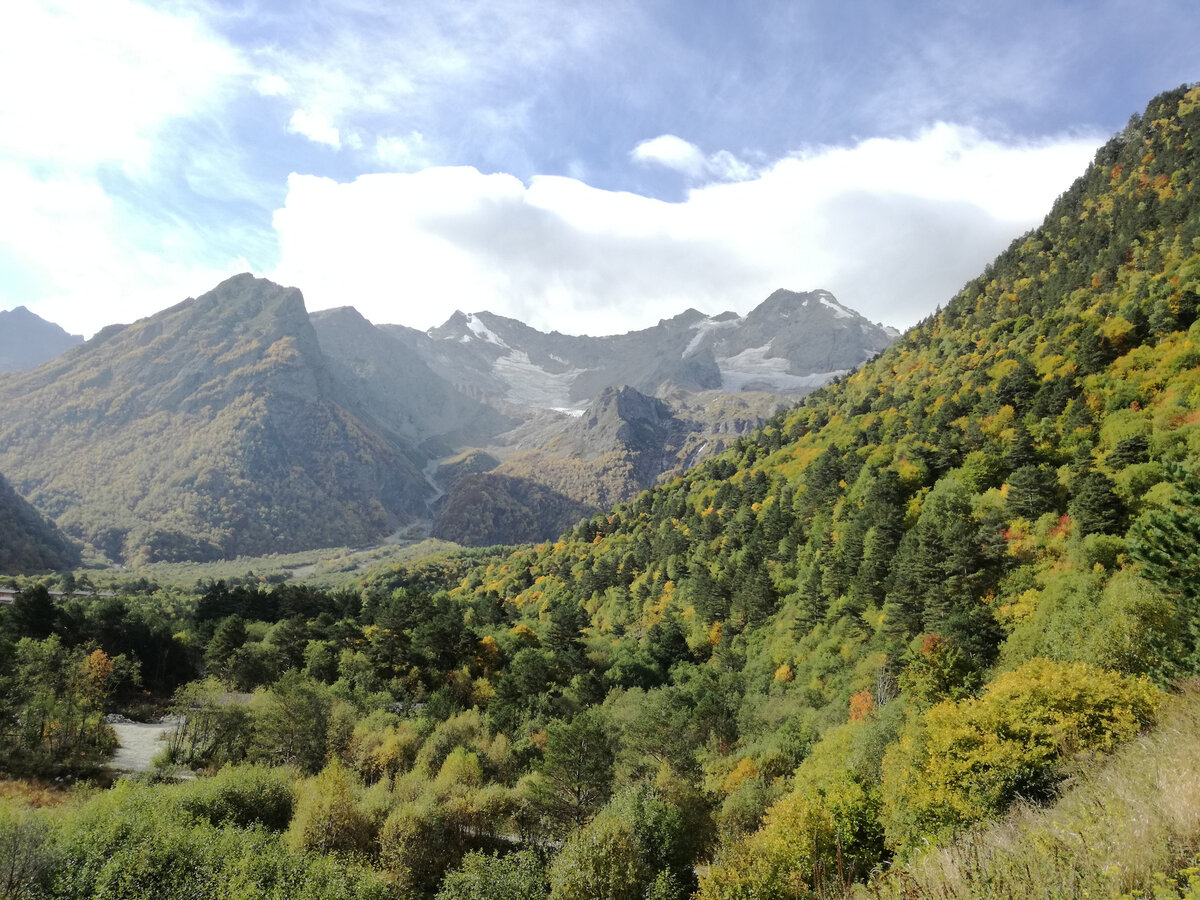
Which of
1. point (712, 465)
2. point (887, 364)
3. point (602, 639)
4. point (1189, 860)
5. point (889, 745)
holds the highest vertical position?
point (887, 364)

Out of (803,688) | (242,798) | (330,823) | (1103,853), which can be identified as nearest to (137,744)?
(242,798)

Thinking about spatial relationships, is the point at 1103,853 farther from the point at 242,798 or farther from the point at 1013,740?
the point at 242,798

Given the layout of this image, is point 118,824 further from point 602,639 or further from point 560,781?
point 602,639

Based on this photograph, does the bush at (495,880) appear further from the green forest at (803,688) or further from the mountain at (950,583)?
the mountain at (950,583)

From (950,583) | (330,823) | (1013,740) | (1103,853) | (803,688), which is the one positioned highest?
(1103,853)

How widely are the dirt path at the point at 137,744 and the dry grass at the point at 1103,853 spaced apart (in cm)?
7556

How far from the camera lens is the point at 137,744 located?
2694 inches

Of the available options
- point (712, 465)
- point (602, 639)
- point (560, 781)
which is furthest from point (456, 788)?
point (712, 465)

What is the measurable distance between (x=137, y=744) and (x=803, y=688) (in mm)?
78660

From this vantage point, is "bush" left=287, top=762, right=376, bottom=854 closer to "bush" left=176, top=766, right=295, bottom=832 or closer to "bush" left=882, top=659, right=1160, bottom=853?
"bush" left=176, top=766, right=295, bottom=832

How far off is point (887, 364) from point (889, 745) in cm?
12361

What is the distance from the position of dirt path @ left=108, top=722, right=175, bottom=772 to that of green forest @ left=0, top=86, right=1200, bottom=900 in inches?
→ 136

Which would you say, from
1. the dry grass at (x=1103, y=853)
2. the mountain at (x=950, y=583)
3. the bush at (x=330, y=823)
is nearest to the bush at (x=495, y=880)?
the bush at (x=330, y=823)

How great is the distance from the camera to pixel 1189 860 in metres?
11.7
